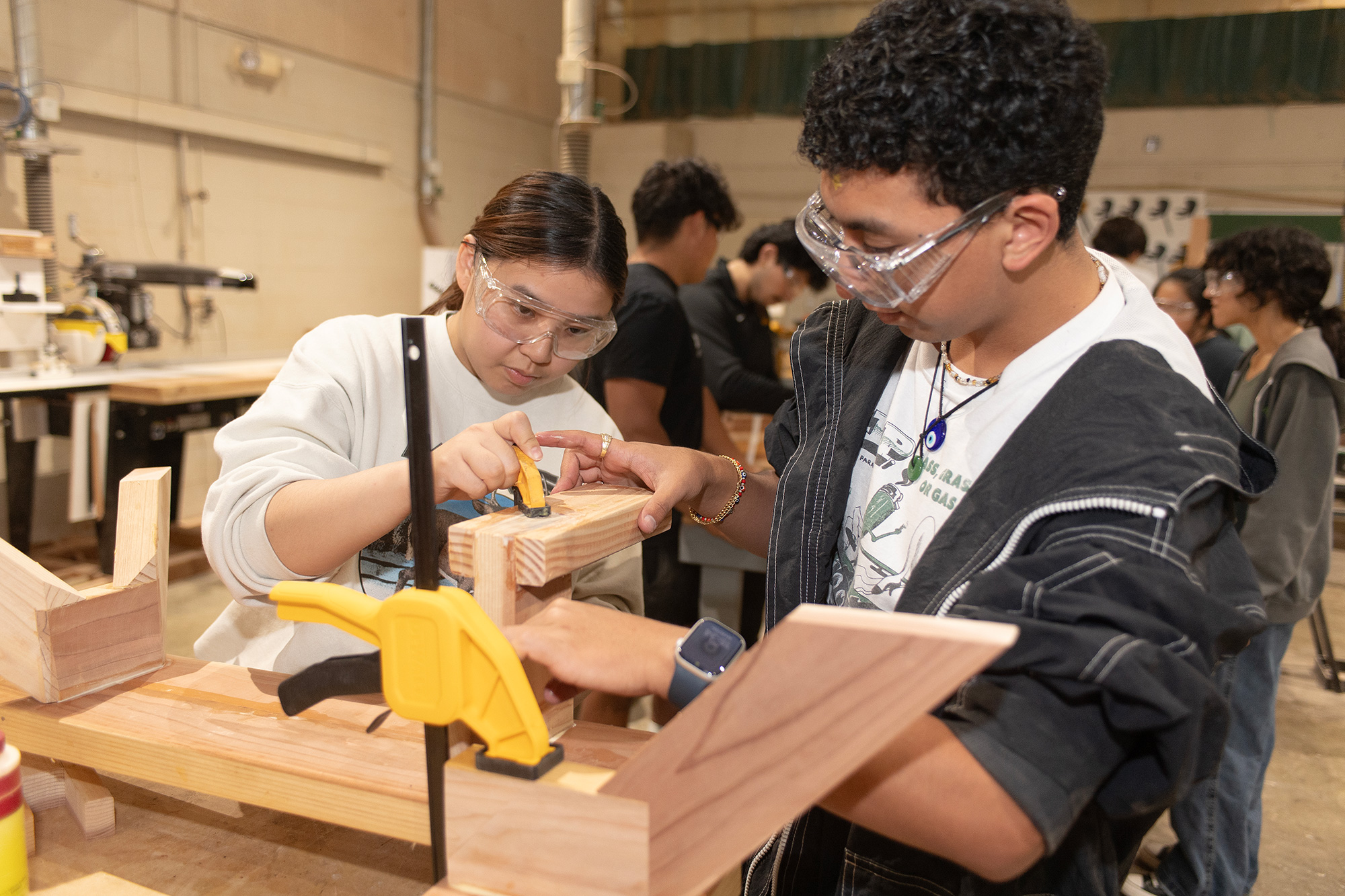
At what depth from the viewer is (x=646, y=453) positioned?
1.29 m

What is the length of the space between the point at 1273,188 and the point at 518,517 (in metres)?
9.09

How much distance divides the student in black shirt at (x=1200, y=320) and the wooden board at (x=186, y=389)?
4122 mm

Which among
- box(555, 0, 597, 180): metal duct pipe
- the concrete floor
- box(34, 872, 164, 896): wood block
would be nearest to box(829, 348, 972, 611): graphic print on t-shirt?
box(34, 872, 164, 896): wood block

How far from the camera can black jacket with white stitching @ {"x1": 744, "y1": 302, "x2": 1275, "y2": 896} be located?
725mm

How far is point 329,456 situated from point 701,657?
0.76 m

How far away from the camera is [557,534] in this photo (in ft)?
2.95

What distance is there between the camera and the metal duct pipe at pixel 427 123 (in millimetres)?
7281

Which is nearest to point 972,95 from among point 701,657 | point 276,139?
point 701,657

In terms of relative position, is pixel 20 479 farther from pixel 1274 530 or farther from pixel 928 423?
pixel 1274 530

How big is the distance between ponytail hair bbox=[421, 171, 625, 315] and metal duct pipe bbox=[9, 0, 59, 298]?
3.98m

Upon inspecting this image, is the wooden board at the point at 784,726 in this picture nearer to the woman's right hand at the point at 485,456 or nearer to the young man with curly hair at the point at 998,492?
the young man with curly hair at the point at 998,492

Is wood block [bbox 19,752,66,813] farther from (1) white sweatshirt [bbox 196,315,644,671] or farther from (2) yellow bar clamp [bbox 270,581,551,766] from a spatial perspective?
(2) yellow bar clamp [bbox 270,581,551,766]

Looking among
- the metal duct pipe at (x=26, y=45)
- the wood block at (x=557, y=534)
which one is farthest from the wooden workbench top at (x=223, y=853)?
the metal duct pipe at (x=26, y=45)

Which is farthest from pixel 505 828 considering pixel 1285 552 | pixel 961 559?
pixel 1285 552
